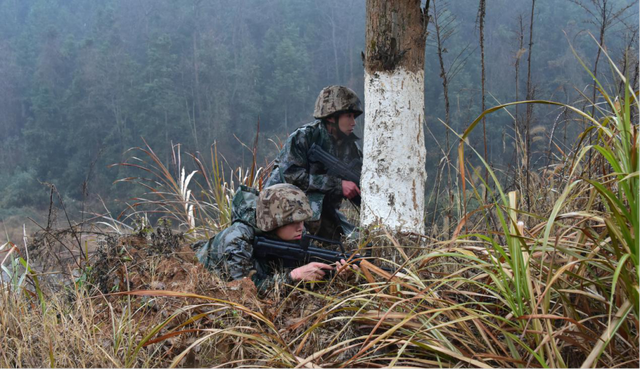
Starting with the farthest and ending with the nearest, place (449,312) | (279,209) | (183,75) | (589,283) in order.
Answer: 1. (183,75)
2. (279,209)
3. (449,312)
4. (589,283)

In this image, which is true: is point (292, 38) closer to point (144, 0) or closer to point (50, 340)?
point (144, 0)

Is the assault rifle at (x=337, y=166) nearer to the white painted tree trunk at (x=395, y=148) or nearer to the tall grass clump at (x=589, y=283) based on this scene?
the white painted tree trunk at (x=395, y=148)

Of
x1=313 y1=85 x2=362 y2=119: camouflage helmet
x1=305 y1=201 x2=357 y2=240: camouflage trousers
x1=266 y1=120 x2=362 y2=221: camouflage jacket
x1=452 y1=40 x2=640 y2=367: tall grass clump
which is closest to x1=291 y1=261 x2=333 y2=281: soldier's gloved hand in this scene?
x1=452 y1=40 x2=640 y2=367: tall grass clump

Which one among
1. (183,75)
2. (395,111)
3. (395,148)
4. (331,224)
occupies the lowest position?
(331,224)

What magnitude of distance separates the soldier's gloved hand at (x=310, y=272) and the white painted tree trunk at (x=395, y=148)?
639mm

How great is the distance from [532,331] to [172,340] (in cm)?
135

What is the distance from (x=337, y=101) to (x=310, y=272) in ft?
6.56

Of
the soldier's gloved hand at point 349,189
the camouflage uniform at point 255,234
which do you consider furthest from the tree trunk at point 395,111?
the soldier's gloved hand at point 349,189

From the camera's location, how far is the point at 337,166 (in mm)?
4449

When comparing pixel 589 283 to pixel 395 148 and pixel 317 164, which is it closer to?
pixel 395 148

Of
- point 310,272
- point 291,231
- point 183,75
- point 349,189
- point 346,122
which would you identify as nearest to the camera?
point 310,272

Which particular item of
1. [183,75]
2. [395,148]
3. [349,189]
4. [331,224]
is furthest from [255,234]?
[183,75]

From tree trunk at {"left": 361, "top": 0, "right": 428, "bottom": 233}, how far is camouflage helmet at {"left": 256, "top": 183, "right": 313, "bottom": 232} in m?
0.46

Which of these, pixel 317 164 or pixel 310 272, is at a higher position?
pixel 317 164
